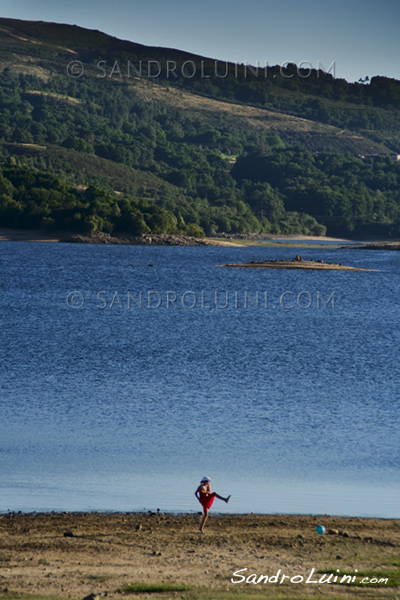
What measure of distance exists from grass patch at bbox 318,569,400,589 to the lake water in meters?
5.14

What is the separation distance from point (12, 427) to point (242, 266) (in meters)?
122

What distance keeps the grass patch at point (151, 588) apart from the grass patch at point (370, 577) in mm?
2861

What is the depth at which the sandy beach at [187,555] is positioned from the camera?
14.8 metres

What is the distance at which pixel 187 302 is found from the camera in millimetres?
92812

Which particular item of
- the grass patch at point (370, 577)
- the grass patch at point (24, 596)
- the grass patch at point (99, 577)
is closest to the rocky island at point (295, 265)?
Result: the grass patch at point (370, 577)

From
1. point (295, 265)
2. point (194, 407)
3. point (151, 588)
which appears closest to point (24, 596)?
point (151, 588)

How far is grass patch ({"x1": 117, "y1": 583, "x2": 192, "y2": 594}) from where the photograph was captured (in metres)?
14.5

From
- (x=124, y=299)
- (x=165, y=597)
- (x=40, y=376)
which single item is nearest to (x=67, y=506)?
(x=165, y=597)

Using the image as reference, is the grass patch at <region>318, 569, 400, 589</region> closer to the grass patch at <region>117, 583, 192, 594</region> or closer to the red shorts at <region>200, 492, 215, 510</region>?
the grass patch at <region>117, 583, 192, 594</region>

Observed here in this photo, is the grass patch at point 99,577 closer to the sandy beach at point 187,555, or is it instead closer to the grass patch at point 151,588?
the sandy beach at point 187,555

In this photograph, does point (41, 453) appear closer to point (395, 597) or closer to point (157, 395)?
point (157, 395)

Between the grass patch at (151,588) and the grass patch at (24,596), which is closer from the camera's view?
the grass patch at (24,596)

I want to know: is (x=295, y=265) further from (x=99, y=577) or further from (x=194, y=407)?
(x=99, y=577)

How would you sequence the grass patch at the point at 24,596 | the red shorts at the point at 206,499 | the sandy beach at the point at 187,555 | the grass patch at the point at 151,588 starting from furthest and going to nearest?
the red shorts at the point at 206,499 < the sandy beach at the point at 187,555 < the grass patch at the point at 151,588 < the grass patch at the point at 24,596
